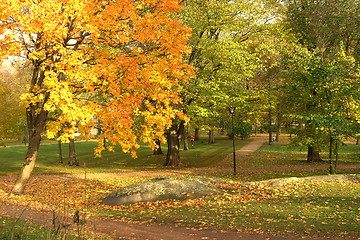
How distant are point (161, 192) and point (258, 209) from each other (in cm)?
476

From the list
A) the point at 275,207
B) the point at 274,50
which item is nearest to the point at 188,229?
the point at 275,207

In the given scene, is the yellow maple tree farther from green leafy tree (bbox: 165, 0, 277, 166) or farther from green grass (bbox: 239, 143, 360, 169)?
green grass (bbox: 239, 143, 360, 169)

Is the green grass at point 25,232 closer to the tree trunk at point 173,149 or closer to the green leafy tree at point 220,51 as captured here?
the green leafy tree at point 220,51

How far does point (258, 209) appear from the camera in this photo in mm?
12914

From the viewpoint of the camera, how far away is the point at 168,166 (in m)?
33.0

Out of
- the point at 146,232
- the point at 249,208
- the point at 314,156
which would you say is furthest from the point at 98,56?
the point at 314,156

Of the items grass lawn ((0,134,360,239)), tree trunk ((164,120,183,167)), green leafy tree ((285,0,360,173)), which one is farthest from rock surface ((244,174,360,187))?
tree trunk ((164,120,183,167))

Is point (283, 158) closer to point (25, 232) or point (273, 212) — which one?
point (273, 212)

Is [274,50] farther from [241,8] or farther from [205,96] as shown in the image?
[205,96]

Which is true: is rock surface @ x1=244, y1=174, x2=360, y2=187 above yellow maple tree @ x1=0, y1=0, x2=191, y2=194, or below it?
below

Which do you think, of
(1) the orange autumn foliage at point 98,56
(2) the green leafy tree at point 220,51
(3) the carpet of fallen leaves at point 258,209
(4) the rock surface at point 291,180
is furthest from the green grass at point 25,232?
(2) the green leafy tree at point 220,51

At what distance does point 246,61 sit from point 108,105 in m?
17.3

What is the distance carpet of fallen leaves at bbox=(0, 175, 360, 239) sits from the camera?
10.6m

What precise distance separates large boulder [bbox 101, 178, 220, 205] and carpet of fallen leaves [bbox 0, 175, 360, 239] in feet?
1.51
